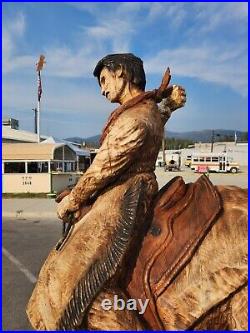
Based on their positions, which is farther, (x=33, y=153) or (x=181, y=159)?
(x=181, y=159)

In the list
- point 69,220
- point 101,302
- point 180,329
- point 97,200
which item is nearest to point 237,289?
point 180,329

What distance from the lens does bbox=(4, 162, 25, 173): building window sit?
14406 mm

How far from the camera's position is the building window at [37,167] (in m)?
14.4

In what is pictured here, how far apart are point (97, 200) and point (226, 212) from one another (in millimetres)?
560

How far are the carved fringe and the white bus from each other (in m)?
30.6

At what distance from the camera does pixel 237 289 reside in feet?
4.66

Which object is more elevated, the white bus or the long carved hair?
the long carved hair

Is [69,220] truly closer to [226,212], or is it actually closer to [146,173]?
[146,173]

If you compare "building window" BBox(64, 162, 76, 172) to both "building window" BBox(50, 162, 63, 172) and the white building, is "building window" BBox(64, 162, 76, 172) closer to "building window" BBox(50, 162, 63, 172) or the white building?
"building window" BBox(50, 162, 63, 172)

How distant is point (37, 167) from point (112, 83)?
522 inches

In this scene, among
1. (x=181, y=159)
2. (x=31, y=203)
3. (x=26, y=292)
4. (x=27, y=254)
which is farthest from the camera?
(x=181, y=159)

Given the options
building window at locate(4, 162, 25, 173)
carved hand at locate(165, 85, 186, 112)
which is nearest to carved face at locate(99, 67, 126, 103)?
carved hand at locate(165, 85, 186, 112)

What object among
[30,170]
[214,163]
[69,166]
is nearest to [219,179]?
[214,163]

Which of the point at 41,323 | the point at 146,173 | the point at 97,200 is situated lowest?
the point at 41,323
